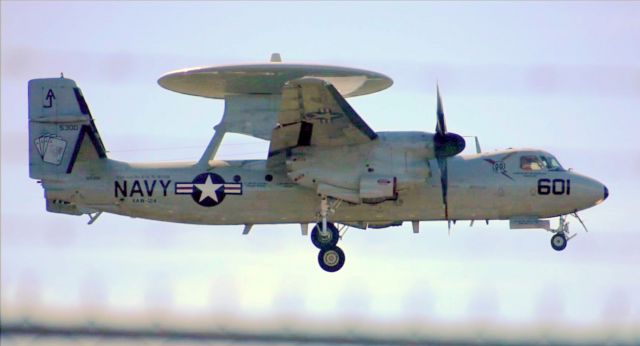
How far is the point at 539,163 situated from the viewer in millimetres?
23297

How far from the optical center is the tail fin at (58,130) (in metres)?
23.2

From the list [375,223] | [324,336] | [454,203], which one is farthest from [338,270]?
[324,336]

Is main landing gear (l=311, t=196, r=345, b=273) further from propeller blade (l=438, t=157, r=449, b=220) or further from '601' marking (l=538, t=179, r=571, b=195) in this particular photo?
'601' marking (l=538, t=179, r=571, b=195)

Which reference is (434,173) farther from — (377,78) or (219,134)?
(219,134)

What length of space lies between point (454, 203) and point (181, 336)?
57.5ft

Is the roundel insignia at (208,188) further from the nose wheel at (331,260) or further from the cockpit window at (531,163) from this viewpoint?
the cockpit window at (531,163)

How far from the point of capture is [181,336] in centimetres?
579

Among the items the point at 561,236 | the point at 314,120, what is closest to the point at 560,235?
the point at 561,236

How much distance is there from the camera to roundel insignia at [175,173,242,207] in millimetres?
23266

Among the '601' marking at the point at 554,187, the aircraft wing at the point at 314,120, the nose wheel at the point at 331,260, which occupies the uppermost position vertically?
the aircraft wing at the point at 314,120

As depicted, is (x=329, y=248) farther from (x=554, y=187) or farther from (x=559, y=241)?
(x=559, y=241)

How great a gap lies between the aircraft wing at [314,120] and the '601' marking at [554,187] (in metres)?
3.88

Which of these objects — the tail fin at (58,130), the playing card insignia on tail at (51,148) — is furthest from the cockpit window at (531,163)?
the playing card insignia on tail at (51,148)

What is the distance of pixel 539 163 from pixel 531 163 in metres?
0.19
